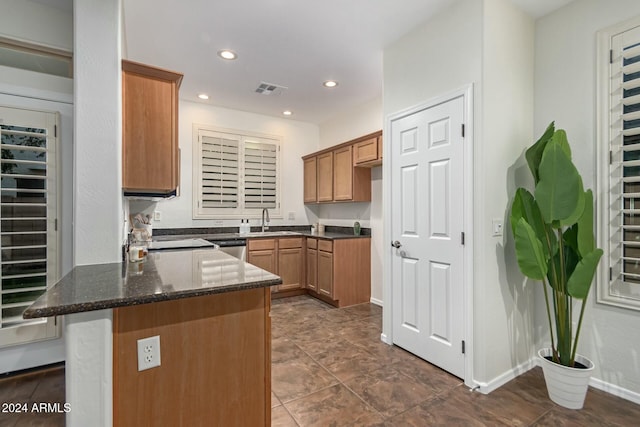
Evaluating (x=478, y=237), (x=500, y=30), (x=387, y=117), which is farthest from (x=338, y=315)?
(x=500, y=30)

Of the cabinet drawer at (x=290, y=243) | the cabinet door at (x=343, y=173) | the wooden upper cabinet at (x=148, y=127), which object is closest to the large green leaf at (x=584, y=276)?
the cabinet door at (x=343, y=173)

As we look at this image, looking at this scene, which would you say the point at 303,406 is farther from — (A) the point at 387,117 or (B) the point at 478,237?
(A) the point at 387,117

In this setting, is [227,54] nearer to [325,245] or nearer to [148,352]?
[325,245]

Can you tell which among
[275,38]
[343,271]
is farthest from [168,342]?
[343,271]

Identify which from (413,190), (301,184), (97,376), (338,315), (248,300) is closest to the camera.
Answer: (97,376)

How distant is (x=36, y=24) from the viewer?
240 centimetres

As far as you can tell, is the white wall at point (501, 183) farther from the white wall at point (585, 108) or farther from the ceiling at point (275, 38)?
the ceiling at point (275, 38)

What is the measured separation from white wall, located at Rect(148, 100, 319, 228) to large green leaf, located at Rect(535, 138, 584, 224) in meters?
3.85

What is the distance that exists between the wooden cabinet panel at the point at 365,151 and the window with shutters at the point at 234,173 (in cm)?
161

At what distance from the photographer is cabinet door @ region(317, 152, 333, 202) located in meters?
4.70

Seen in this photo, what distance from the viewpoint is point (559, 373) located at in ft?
6.70

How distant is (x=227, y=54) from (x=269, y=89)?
3.02 feet

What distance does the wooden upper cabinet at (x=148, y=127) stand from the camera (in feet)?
6.89

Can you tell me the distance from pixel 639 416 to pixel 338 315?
8.44 feet
